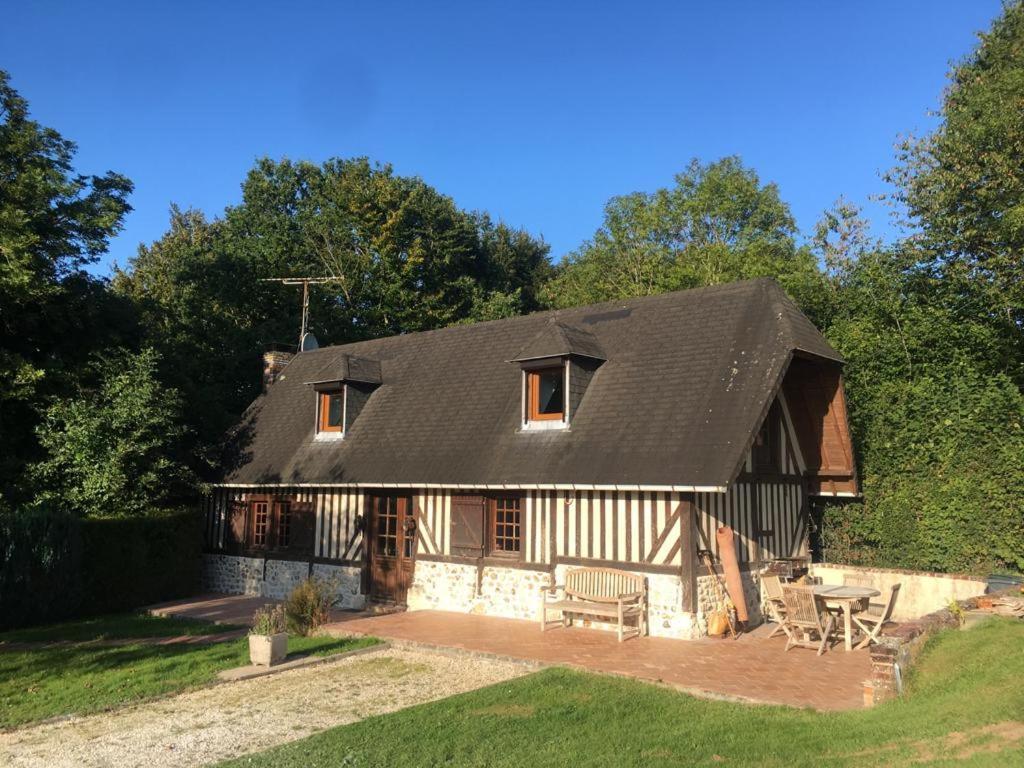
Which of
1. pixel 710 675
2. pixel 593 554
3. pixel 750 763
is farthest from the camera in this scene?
pixel 593 554

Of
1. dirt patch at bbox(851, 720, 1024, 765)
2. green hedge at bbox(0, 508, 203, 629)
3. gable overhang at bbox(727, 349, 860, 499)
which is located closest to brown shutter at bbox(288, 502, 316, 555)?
green hedge at bbox(0, 508, 203, 629)

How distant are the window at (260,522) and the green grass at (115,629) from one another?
118 inches

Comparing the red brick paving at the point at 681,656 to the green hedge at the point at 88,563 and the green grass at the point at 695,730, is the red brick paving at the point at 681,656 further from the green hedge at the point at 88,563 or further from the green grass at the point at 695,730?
the green hedge at the point at 88,563

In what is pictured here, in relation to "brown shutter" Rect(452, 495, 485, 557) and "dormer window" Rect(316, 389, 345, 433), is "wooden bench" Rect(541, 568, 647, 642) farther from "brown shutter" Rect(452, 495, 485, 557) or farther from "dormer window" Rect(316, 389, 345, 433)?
"dormer window" Rect(316, 389, 345, 433)

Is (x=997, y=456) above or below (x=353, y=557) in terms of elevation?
above

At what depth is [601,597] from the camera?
11352mm

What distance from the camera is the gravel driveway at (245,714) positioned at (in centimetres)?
671

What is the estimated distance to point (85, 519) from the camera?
1484 centimetres

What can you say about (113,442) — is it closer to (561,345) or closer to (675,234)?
(561,345)

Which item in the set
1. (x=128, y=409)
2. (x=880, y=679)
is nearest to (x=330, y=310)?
(x=128, y=409)

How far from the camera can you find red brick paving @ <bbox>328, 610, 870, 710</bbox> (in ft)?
26.6

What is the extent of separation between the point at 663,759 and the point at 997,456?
9.78 meters

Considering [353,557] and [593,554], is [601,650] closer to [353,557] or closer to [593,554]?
[593,554]

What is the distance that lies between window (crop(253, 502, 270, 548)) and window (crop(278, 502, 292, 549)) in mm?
419
